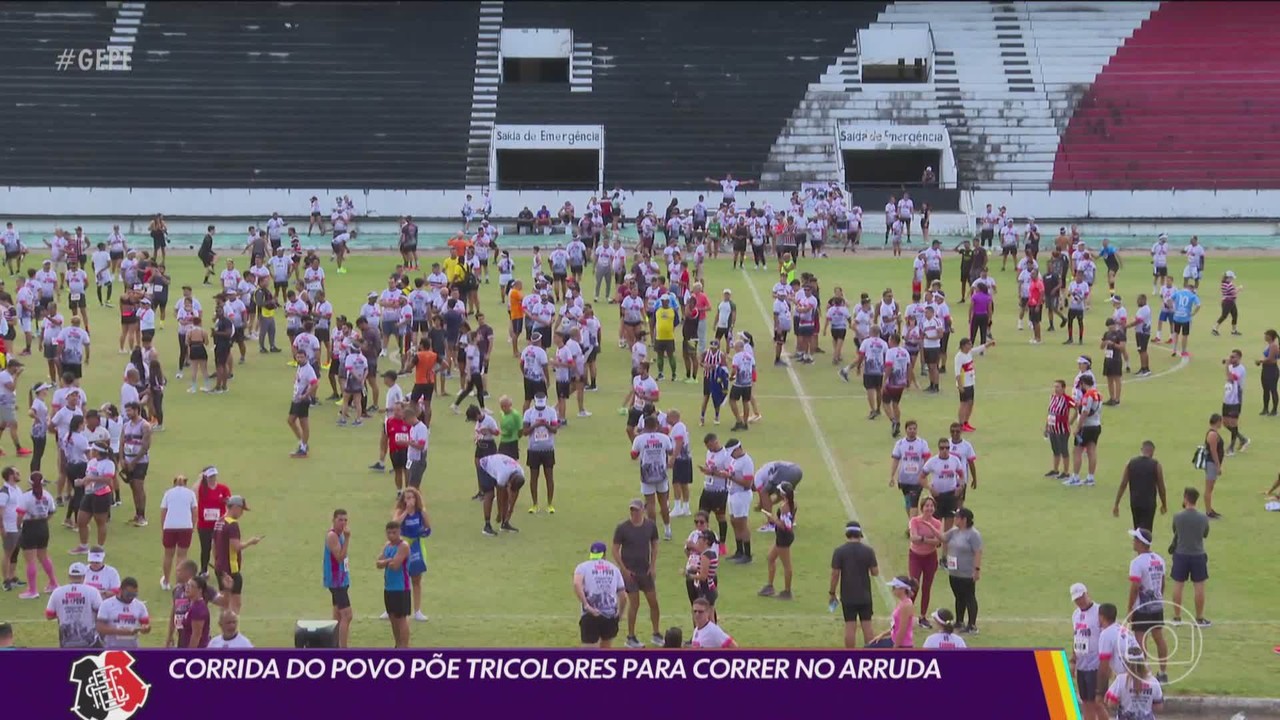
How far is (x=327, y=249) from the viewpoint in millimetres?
48438

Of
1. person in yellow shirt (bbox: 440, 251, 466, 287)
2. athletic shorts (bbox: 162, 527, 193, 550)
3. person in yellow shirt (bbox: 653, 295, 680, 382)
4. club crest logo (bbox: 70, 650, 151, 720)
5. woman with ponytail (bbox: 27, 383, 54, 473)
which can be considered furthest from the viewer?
person in yellow shirt (bbox: 440, 251, 466, 287)

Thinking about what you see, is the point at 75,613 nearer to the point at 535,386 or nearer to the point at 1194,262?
the point at 535,386

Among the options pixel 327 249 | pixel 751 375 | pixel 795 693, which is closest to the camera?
pixel 795 693

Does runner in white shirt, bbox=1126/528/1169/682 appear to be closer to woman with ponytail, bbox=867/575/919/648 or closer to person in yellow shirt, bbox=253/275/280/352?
woman with ponytail, bbox=867/575/919/648

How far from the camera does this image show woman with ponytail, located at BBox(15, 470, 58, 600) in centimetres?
1878

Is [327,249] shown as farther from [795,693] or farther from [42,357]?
[795,693]

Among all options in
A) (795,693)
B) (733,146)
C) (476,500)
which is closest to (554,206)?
(733,146)

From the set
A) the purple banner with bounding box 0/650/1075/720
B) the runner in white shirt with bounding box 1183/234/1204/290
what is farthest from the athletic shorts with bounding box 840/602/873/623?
the runner in white shirt with bounding box 1183/234/1204/290

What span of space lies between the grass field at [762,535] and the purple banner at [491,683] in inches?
284

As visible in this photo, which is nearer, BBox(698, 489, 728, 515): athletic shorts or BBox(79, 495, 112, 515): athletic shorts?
BBox(79, 495, 112, 515): athletic shorts

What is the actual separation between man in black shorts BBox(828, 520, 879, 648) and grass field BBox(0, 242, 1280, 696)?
2.16 ft

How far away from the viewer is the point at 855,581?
1683cm

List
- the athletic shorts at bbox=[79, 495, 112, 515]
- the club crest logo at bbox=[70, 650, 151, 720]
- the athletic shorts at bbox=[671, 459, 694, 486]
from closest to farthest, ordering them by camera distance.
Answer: the club crest logo at bbox=[70, 650, 151, 720] < the athletic shorts at bbox=[79, 495, 112, 515] < the athletic shorts at bbox=[671, 459, 694, 486]

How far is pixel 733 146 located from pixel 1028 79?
1134 centimetres
